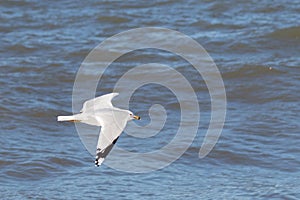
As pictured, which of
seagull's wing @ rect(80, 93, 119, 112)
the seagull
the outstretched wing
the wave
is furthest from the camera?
the wave

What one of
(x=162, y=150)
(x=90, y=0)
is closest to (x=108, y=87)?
(x=162, y=150)

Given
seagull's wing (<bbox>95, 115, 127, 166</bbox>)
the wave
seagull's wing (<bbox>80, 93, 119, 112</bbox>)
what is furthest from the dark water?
seagull's wing (<bbox>95, 115, 127, 166</bbox>)

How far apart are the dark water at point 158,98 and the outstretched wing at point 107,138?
120 cm

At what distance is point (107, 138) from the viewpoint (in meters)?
7.75

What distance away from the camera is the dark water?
30.7ft

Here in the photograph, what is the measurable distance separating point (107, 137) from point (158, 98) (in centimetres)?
433

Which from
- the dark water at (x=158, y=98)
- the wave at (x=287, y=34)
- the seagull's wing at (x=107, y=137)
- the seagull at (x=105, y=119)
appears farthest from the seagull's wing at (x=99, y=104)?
the wave at (x=287, y=34)

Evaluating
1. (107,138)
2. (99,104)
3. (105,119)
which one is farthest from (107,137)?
(99,104)

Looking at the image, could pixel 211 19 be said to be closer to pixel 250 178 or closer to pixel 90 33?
pixel 90 33

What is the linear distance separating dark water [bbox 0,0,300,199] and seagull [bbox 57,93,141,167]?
3.23 feet

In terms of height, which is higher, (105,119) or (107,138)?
(105,119)

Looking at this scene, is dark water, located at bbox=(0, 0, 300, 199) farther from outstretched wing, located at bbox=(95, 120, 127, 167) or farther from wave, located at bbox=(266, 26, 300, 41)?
outstretched wing, located at bbox=(95, 120, 127, 167)

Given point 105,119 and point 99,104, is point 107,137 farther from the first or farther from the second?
point 99,104

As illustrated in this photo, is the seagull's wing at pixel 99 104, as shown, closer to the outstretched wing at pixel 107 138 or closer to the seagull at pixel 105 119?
the seagull at pixel 105 119
